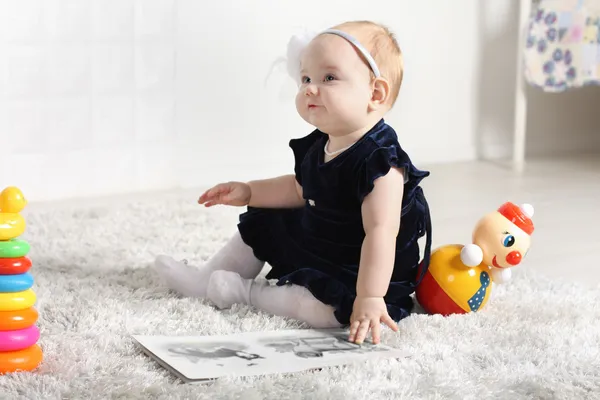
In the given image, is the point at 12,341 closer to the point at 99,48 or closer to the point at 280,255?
the point at 280,255

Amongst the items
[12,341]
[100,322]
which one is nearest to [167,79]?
[100,322]

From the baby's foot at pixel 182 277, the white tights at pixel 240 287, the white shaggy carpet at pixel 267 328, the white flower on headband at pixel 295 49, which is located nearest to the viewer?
the white shaggy carpet at pixel 267 328

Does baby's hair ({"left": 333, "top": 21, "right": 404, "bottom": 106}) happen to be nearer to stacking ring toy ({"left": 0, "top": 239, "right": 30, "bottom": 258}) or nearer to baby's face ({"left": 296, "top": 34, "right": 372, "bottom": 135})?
baby's face ({"left": 296, "top": 34, "right": 372, "bottom": 135})

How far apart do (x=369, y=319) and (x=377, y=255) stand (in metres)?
0.09

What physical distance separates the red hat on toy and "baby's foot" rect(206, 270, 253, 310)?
0.40m

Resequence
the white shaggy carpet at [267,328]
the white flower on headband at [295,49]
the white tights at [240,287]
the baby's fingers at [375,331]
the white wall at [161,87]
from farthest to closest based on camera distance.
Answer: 1. the white wall at [161,87]
2. the white flower on headband at [295,49]
3. the white tights at [240,287]
4. the baby's fingers at [375,331]
5. the white shaggy carpet at [267,328]

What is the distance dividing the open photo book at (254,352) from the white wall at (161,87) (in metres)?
1.25

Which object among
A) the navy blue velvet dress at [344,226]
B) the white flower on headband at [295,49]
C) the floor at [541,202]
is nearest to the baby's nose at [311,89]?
the navy blue velvet dress at [344,226]

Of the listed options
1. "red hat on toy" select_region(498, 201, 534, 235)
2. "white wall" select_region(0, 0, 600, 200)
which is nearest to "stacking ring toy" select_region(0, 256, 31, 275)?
"red hat on toy" select_region(498, 201, 534, 235)

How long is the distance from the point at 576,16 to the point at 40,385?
7.26ft

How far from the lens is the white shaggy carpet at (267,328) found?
1.02 meters

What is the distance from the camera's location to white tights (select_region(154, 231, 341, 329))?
50.0 inches

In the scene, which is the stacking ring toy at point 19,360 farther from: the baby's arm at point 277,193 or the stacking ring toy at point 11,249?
the baby's arm at point 277,193

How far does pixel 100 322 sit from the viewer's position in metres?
1.25
